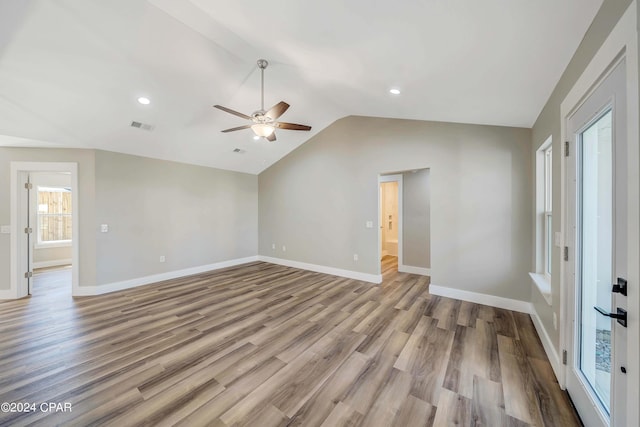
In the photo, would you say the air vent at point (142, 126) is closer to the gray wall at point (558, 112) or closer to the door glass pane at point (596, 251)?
the gray wall at point (558, 112)

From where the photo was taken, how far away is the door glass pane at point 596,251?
1359 millimetres

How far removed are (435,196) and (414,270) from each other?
2.15 metres

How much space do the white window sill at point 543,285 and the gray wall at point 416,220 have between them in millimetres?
2259

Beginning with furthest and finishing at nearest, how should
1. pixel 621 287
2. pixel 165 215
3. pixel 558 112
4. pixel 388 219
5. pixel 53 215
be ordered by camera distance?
pixel 388 219 < pixel 53 215 < pixel 165 215 < pixel 558 112 < pixel 621 287

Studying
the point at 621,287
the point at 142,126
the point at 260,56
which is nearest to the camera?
the point at 621,287

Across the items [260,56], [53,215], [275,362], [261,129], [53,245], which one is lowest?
[275,362]

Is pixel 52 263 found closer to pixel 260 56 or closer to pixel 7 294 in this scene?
pixel 7 294

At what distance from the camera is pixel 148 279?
4.70 m

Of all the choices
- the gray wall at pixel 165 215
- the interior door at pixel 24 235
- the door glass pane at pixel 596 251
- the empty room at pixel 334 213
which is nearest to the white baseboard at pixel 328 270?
the empty room at pixel 334 213

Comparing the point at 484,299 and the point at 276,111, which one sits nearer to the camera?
the point at 276,111

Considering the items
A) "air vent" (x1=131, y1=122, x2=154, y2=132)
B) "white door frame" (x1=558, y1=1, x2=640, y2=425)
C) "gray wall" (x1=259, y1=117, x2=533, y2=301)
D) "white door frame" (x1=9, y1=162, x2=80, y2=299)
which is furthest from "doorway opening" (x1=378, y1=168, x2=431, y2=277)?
"white door frame" (x1=9, y1=162, x2=80, y2=299)

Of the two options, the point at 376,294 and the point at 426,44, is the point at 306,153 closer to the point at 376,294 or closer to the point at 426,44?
the point at 376,294

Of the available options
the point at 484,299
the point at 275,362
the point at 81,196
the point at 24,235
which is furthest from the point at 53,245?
the point at 484,299

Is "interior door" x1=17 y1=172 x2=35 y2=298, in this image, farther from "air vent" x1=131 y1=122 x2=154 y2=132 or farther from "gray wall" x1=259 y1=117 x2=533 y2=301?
"gray wall" x1=259 y1=117 x2=533 y2=301
